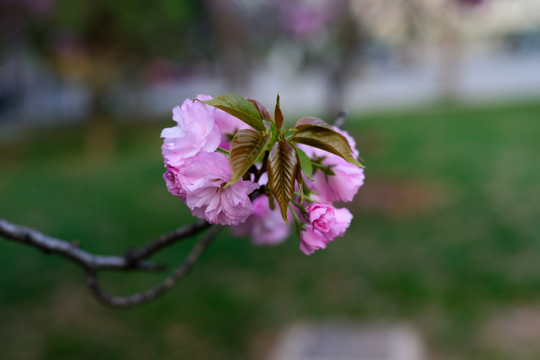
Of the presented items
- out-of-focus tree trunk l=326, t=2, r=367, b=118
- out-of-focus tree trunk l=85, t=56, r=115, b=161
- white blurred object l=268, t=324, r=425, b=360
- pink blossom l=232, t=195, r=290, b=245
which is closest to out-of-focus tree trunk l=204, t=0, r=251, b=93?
out-of-focus tree trunk l=326, t=2, r=367, b=118

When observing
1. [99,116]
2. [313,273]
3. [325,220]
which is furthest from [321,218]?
[99,116]

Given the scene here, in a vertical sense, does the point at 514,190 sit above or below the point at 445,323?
below

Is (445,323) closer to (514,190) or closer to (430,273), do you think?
(430,273)

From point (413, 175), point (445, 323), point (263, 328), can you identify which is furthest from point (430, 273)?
point (413, 175)

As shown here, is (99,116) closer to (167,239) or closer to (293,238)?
(293,238)

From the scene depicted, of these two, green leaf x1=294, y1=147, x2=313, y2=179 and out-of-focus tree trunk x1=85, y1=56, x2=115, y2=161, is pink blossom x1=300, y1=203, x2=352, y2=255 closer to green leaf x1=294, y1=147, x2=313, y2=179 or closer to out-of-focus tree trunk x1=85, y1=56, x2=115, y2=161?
green leaf x1=294, y1=147, x2=313, y2=179

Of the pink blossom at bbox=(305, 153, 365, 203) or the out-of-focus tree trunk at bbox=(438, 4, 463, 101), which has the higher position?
the pink blossom at bbox=(305, 153, 365, 203)

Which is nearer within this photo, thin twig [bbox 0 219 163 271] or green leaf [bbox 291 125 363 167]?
green leaf [bbox 291 125 363 167]
